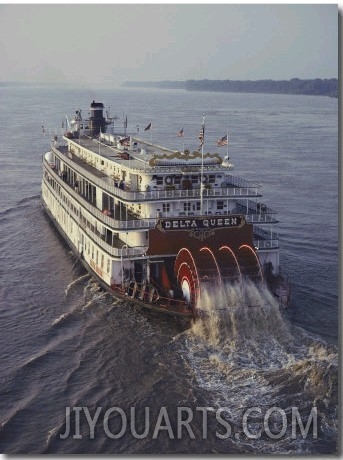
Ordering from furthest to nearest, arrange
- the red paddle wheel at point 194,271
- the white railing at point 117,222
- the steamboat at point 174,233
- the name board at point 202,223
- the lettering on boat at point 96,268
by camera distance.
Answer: the lettering on boat at point 96,268
the white railing at point 117,222
the name board at point 202,223
the steamboat at point 174,233
the red paddle wheel at point 194,271

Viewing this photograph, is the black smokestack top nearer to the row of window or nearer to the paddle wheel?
the row of window

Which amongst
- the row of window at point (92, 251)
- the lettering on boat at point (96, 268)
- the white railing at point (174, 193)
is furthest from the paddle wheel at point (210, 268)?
the lettering on boat at point (96, 268)

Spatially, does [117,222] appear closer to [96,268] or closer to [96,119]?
[96,268]

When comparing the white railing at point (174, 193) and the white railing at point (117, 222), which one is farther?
the white railing at point (174, 193)

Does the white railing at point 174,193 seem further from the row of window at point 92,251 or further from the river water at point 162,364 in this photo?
the river water at point 162,364

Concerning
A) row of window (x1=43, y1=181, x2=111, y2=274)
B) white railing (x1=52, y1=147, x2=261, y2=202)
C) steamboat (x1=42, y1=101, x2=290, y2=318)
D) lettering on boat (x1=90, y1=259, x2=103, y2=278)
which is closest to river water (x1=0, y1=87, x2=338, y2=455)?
lettering on boat (x1=90, y1=259, x2=103, y2=278)
